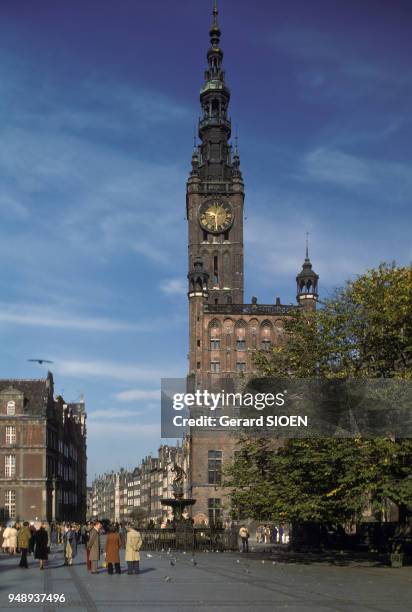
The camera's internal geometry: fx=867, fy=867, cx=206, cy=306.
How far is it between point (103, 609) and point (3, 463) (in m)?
67.2

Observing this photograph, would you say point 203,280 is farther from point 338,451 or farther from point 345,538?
point 338,451

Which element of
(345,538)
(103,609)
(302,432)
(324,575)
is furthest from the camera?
(345,538)

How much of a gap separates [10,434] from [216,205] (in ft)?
122

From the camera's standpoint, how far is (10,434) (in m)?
83.1

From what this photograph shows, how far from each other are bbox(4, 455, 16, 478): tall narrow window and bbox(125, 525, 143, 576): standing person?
5590 centimetres

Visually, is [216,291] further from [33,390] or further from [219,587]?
[219,587]

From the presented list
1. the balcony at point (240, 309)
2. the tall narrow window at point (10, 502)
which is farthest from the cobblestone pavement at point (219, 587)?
the balcony at point (240, 309)

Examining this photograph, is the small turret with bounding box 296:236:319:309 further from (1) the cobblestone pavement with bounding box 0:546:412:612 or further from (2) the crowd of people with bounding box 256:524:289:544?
(1) the cobblestone pavement with bounding box 0:546:412:612

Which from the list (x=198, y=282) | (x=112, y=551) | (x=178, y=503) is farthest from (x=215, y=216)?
(x=112, y=551)

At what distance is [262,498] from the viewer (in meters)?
35.8

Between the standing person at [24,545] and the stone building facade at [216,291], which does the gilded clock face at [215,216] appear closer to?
the stone building facade at [216,291]

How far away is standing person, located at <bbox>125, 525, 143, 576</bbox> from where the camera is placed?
2733cm

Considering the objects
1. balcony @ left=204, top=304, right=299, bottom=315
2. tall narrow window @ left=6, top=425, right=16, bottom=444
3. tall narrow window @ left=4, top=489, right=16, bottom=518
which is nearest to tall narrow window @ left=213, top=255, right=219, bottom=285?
balcony @ left=204, top=304, right=299, bottom=315

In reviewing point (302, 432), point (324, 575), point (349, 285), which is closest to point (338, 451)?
point (302, 432)
